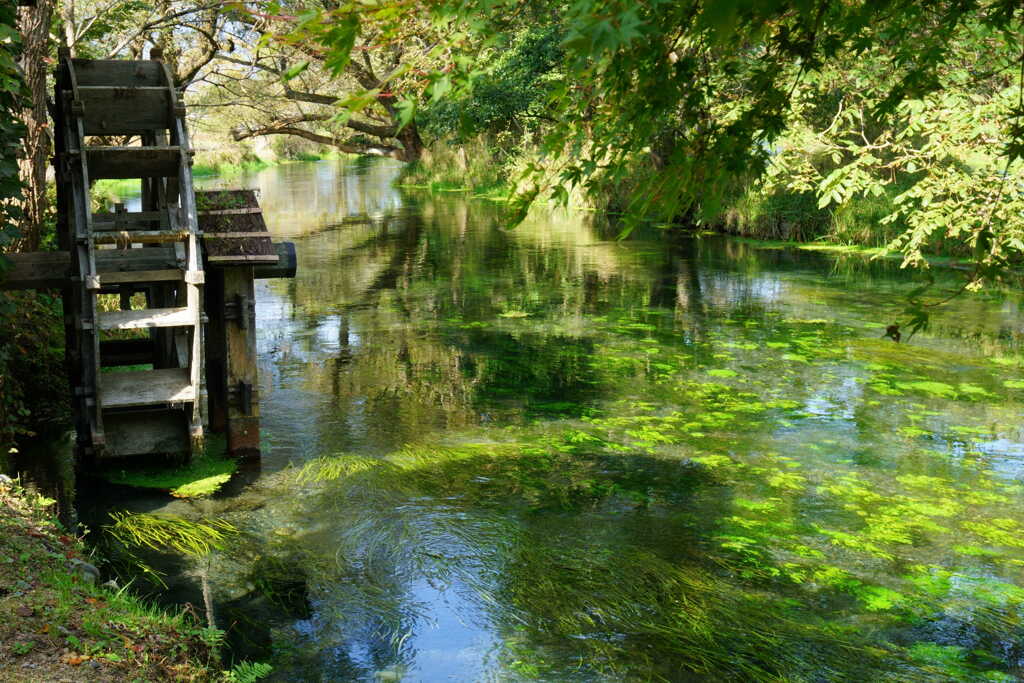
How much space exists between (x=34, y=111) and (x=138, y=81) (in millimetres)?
1361

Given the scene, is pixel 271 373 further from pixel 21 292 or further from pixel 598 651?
pixel 598 651

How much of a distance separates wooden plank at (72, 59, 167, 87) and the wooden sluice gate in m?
0.01

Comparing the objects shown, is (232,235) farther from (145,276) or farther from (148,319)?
(148,319)

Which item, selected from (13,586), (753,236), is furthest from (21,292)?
(753,236)

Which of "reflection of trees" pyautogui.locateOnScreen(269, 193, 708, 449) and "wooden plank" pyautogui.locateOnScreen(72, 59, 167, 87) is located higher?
"wooden plank" pyautogui.locateOnScreen(72, 59, 167, 87)

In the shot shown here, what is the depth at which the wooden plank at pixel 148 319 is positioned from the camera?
23.7 ft

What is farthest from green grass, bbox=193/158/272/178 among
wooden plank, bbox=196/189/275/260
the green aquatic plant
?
the green aquatic plant

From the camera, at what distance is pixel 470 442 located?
329 inches

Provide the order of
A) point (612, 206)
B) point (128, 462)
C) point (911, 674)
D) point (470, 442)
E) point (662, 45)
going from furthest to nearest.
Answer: point (612, 206) < point (470, 442) < point (128, 462) < point (911, 674) < point (662, 45)

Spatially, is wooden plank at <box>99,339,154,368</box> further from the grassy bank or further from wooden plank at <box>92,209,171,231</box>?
the grassy bank

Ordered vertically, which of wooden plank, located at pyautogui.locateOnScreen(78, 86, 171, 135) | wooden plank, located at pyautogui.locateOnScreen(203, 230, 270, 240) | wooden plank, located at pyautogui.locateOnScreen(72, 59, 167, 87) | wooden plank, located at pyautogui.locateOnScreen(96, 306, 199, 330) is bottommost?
wooden plank, located at pyautogui.locateOnScreen(96, 306, 199, 330)

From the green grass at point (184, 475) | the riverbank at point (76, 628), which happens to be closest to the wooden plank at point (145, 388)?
the green grass at point (184, 475)

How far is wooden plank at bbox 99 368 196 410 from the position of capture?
714 centimetres

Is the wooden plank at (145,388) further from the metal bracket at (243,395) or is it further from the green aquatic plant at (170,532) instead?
the green aquatic plant at (170,532)
